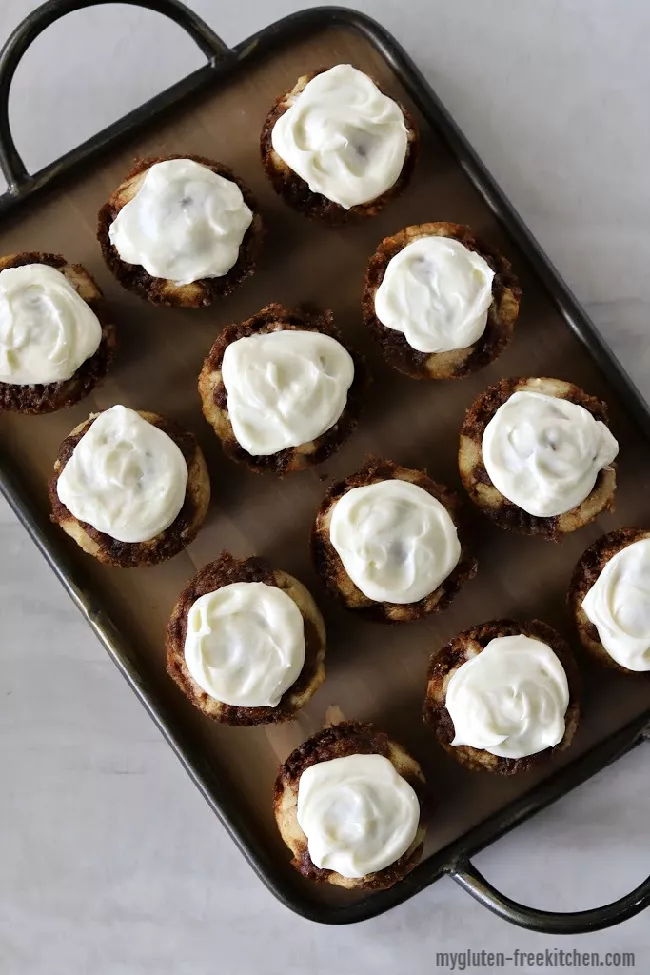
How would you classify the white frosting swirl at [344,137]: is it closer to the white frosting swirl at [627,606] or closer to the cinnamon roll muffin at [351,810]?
the white frosting swirl at [627,606]

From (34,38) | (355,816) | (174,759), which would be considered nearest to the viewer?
(355,816)

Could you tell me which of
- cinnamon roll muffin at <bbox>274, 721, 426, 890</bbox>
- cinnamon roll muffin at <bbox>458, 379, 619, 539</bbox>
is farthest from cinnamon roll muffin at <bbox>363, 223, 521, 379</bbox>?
cinnamon roll muffin at <bbox>274, 721, 426, 890</bbox>

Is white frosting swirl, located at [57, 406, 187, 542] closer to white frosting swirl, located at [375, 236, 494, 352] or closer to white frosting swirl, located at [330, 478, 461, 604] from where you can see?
white frosting swirl, located at [330, 478, 461, 604]

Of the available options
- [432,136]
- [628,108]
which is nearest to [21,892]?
[432,136]

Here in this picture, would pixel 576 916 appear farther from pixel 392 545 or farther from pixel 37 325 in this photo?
pixel 37 325

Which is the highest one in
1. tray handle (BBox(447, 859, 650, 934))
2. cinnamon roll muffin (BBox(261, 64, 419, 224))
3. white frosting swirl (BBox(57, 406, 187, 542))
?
cinnamon roll muffin (BBox(261, 64, 419, 224))

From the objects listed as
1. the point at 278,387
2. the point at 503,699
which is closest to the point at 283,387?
the point at 278,387

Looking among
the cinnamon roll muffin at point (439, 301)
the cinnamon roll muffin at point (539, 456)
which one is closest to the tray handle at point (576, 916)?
the cinnamon roll muffin at point (539, 456)
